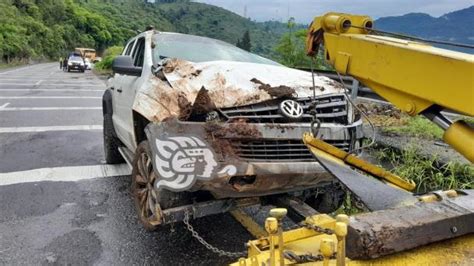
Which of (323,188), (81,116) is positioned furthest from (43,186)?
(81,116)

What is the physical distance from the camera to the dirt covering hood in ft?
10.5

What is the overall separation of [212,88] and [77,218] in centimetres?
222

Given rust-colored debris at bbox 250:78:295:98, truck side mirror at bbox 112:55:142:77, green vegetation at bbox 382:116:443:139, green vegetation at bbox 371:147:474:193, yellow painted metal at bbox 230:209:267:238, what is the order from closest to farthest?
1. rust-colored debris at bbox 250:78:295:98
2. yellow painted metal at bbox 230:209:267:238
3. truck side mirror at bbox 112:55:142:77
4. green vegetation at bbox 371:147:474:193
5. green vegetation at bbox 382:116:443:139

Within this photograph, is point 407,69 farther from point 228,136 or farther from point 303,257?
point 228,136

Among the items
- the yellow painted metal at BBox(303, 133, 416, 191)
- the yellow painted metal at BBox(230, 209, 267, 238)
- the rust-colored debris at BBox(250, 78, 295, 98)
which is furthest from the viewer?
the yellow painted metal at BBox(230, 209, 267, 238)

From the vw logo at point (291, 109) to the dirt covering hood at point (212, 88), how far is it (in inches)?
3.3

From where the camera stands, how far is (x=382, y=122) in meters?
8.08

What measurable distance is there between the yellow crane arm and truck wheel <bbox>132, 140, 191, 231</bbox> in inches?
60.9

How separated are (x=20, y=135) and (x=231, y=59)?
545 centimetres

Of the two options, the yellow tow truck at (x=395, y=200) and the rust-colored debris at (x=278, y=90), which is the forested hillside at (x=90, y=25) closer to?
the rust-colored debris at (x=278, y=90)

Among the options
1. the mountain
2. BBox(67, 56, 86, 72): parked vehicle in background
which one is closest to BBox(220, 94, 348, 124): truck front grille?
the mountain

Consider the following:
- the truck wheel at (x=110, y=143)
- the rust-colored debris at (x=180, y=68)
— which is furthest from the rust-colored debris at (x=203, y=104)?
the truck wheel at (x=110, y=143)

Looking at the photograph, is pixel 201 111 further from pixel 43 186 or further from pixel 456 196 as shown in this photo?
pixel 43 186

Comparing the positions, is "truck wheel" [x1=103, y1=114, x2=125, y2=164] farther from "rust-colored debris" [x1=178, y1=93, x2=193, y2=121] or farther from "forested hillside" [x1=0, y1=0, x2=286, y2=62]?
"forested hillside" [x1=0, y1=0, x2=286, y2=62]
